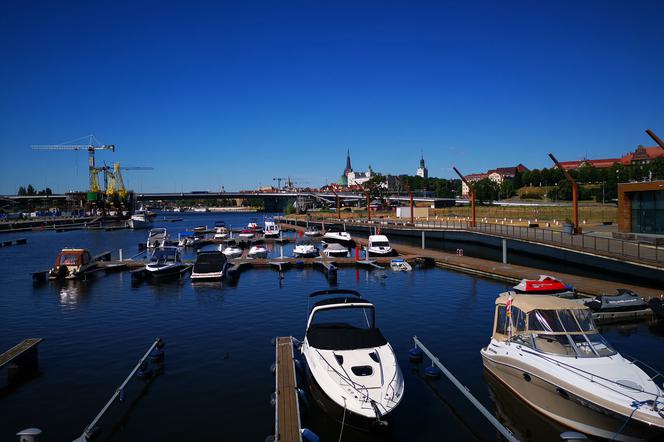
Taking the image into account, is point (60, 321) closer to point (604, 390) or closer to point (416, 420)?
point (416, 420)

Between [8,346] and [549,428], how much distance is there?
25.5 metres

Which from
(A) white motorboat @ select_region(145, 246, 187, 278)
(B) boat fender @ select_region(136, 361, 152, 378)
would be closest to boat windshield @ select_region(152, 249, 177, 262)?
(A) white motorboat @ select_region(145, 246, 187, 278)

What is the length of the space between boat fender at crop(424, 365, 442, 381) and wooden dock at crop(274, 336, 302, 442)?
217 inches

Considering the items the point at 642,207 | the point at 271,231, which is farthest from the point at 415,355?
the point at 271,231

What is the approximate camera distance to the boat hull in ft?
40.8

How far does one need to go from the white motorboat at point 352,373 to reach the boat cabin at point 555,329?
495cm

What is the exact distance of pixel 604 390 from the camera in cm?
1302

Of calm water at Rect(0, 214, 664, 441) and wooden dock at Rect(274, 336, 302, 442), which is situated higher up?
wooden dock at Rect(274, 336, 302, 442)

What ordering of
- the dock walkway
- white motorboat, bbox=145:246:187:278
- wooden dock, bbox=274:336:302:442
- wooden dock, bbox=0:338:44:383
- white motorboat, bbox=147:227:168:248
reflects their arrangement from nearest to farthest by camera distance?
1. wooden dock, bbox=274:336:302:442
2. wooden dock, bbox=0:338:44:383
3. the dock walkway
4. white motorboat, bbox=145:246:187:278
5. white motorboat, bbox=147:227:168:248

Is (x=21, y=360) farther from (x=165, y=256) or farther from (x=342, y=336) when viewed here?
(x=165, y=256)

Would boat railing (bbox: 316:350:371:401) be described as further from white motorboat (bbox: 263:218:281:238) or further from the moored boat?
white motorboat (bbox: 263:218:281:238)

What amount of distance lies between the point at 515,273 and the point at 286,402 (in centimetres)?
3030

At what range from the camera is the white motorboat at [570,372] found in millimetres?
12477

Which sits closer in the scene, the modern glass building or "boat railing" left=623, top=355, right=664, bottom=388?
"boat railing" left=623, top=355, right=664, bottom=388
